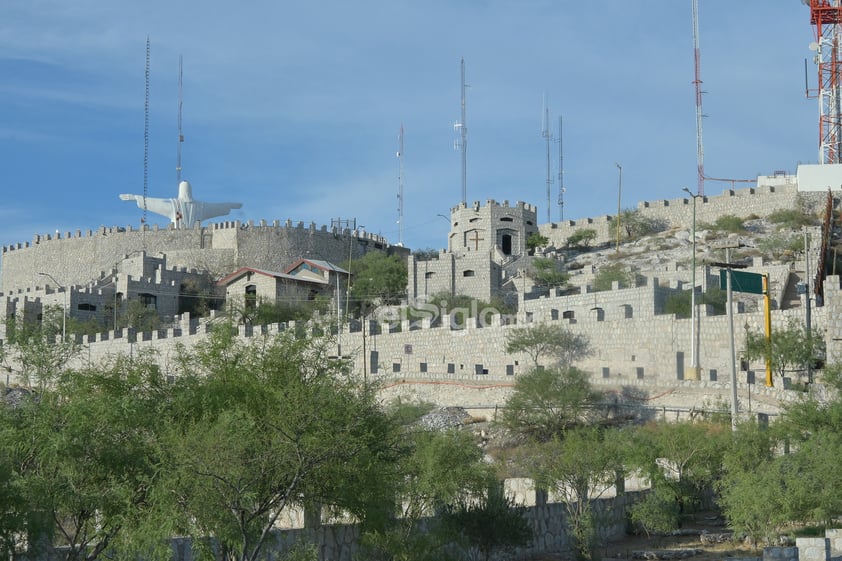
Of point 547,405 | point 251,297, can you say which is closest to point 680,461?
point 547,405

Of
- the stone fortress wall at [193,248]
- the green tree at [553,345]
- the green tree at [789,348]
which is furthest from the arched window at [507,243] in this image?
the green tree at [789,348]

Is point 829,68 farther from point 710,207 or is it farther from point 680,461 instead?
point 680,461

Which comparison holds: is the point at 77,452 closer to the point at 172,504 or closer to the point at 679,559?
the point at 172,504

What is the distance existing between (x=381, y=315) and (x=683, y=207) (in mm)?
21039

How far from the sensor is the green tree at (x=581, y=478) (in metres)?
26.0

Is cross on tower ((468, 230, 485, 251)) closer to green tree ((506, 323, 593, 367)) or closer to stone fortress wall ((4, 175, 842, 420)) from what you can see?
stone fortress wall ((4, 175, 842, 420))

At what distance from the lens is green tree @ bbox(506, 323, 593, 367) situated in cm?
4525

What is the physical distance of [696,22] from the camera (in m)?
68.2

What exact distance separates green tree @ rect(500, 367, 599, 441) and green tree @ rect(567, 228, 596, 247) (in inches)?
1270

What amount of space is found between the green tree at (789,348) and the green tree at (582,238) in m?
31.4

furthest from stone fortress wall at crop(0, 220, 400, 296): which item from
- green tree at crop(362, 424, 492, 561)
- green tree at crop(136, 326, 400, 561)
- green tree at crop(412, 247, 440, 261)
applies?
green tree at crop(136, 326, 400, 561)

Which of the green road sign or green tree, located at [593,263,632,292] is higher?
green tree, located at [593,263,632,292]

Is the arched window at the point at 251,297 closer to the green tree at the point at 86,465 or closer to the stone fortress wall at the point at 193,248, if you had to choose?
the stone fortress wall at the point at 193,248

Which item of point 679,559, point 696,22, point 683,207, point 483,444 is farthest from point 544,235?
point 679,559
